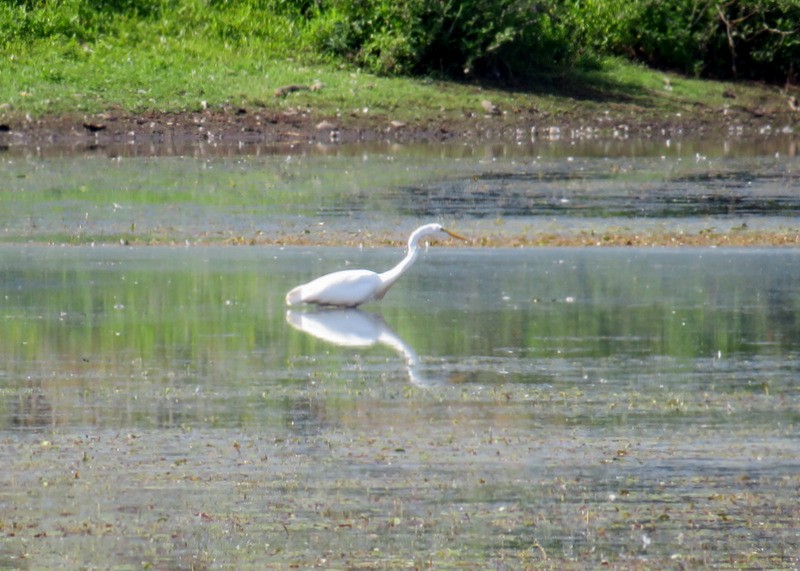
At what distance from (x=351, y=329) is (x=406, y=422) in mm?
3030

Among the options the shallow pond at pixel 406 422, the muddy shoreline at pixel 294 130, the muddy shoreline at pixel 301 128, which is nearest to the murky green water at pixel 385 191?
the muddy shoreline at pixel 294 130

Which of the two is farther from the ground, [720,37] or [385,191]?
[720,37]

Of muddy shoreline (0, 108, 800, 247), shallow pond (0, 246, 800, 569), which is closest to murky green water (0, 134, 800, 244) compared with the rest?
muddy shoreline (0, 108, 800, 247)

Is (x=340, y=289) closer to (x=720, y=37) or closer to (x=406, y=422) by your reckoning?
(x=406, y=422)

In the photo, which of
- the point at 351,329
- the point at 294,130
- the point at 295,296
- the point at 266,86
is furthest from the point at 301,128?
the point at 351,329

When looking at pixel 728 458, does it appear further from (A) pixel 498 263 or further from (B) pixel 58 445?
(A) pixel 498 263

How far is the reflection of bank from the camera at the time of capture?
9.84 metres

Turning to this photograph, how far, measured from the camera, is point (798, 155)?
25938 millimetres

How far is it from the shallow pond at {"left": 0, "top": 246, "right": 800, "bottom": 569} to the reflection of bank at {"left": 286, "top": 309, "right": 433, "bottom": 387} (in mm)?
33

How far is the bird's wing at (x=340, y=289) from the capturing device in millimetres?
11203

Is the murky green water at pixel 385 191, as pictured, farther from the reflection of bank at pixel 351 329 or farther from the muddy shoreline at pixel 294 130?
the reflection of bank at pixel 351 329

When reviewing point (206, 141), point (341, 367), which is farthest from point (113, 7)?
point (341, 367)

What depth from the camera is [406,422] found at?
7602 mm

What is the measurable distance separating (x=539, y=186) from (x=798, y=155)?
6845mm
